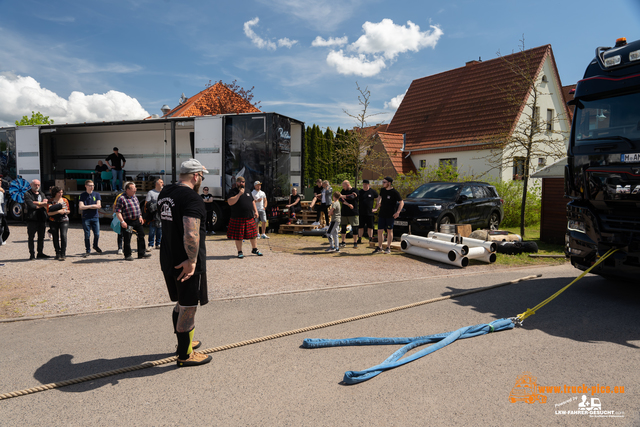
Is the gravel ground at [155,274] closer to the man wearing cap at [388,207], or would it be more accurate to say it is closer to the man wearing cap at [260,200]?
the man wearing cap at [388,207]

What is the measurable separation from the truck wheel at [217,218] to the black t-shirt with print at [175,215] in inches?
408

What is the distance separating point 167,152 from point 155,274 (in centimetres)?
1181

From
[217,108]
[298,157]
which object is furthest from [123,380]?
[217,108]

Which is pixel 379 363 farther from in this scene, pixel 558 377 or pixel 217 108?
pixel 217 108

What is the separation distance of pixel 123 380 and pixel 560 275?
24.8 ft

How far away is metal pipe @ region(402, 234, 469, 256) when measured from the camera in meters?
8.70

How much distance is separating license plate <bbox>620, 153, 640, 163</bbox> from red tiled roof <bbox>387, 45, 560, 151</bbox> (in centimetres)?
1568

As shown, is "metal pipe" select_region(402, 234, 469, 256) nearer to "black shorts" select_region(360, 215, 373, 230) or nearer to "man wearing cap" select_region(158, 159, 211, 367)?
"black shorts" select_region(360, 215, 373, 230)

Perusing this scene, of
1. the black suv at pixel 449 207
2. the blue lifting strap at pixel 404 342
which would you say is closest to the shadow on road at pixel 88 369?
the blue lifting strap at pixel 404 342

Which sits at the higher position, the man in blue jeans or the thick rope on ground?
the man in blue jeans

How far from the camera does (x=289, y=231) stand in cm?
1427

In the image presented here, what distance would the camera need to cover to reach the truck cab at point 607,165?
543 cm

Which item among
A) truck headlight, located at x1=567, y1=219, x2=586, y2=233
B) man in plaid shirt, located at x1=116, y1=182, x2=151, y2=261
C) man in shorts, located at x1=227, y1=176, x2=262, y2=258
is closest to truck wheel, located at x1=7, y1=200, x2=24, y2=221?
man in plaid shirt, located at x1=116, y1=182, x2=151, y2=261

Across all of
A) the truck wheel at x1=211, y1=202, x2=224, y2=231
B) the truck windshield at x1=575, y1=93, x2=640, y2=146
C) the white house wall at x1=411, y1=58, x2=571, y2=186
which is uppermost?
the white house wall at x1=411, y1=58, x2=571, y2=186
